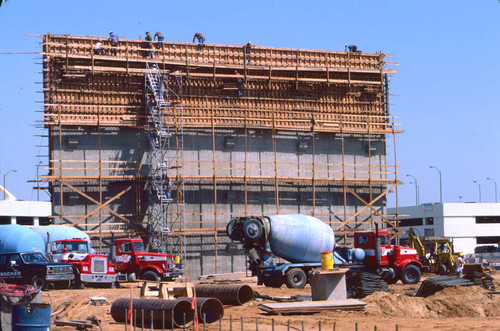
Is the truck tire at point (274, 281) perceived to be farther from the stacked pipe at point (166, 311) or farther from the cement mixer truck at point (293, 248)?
the stacked pipe at point (166, 311)

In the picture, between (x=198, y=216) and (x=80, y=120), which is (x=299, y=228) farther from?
(x=80, y=120)

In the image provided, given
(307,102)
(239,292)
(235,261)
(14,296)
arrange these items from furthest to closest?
(307,102)
(235,261)
(239,292)
(14,296)

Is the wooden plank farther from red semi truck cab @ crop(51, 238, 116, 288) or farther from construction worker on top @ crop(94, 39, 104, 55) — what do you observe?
construction worker on top @ crop(94, 39, 104, 55)

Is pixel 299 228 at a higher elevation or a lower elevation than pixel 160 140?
lower

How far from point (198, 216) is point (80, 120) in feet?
29.4

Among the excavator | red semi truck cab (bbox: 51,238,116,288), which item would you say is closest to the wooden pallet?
red semi truck cab (bbox: 51,238,116,288)

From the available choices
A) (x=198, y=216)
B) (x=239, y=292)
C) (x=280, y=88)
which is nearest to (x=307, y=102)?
(x=280, y=88)

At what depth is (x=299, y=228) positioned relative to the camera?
35312 millimetres

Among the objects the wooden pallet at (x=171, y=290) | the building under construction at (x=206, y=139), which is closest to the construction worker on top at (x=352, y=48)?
the building under construction at (x=206, y=139)

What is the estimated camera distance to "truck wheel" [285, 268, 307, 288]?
33938 millimetres

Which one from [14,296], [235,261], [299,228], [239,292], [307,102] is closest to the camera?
[14,296]

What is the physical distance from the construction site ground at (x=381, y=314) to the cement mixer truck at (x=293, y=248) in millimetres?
5667

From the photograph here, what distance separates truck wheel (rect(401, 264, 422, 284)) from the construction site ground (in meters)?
6.79

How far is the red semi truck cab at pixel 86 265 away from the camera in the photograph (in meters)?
35.2
